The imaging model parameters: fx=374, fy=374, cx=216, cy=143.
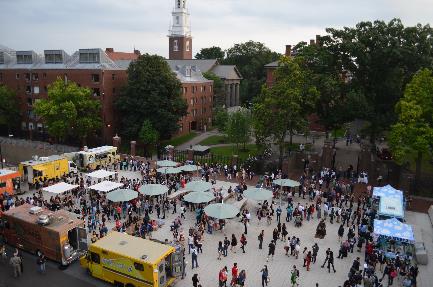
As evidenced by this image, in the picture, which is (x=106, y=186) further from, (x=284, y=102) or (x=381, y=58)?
(x=381, y=58)

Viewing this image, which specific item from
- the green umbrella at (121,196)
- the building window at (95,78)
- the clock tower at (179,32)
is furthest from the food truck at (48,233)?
the clock tower at (179,32)

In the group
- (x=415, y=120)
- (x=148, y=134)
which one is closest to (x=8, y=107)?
(x=148, y=134)

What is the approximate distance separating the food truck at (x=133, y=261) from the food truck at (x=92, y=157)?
21029 mm

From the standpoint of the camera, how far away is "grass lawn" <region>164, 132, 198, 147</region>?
57688 mm

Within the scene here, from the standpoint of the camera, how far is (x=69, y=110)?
4725cm

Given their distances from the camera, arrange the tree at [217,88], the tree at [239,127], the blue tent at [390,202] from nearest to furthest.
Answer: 1. the blue tent at [390,202]
2. the tree at [239,127]
3. the tree at [217,88]

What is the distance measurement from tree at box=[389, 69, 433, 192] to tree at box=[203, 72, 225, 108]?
46.1 metres

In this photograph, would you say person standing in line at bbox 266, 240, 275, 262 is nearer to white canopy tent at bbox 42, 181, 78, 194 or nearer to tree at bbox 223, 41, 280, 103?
white canopy tent at bbox 42, 181, 78, 194

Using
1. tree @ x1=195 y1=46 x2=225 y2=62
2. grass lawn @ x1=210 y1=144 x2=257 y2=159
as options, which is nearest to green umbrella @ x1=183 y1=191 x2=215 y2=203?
grass lawn @ x1=210 y1=144 x2=257 y2=159

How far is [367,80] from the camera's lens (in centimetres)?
4191

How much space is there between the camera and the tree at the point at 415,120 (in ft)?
107

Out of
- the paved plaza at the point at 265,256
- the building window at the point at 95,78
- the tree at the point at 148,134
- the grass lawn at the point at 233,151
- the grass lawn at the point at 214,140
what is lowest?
the paved plaza at the point at 265,256

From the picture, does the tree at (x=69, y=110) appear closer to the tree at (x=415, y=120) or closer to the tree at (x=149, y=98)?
the tree at (x=149, y=98)

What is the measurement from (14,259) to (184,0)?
85289 mm
